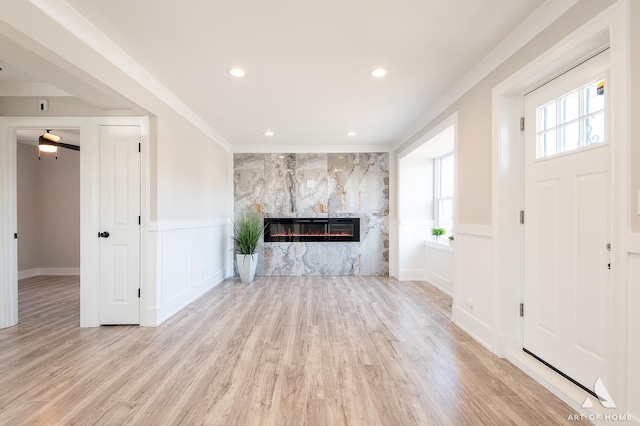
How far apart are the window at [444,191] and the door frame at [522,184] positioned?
2718 millimetres

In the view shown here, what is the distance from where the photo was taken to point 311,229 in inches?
227

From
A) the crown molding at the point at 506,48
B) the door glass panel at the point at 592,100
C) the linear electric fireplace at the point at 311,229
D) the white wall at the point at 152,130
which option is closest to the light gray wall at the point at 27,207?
the white wall at the point at 152,130

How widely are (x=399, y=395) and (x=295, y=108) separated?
3.17 meters

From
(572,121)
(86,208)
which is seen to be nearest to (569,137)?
(572,121)

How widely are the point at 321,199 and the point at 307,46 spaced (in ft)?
11.8

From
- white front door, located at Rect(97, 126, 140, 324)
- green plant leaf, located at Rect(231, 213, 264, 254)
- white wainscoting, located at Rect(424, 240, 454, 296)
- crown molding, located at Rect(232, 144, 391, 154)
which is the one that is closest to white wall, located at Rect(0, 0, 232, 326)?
white front door, located at Rect(97, 126, 140, 324)

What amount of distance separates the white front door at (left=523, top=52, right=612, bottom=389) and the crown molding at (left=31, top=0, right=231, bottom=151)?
328 cm

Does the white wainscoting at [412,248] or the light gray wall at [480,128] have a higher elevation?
the light gray wall at [480,128]

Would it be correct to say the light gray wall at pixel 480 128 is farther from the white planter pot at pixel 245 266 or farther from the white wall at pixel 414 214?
the white planter pot at pixel 245 266

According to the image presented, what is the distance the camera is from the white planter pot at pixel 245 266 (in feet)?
17.1

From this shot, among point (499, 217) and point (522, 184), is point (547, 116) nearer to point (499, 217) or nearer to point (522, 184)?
point (522, 184)

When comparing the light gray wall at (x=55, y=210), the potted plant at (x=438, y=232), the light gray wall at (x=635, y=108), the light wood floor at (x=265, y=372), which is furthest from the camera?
the light gray wall at (x=55, y=210)

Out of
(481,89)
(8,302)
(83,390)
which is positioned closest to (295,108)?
(481,89)

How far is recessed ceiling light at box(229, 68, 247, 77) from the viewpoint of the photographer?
2.69 meters
